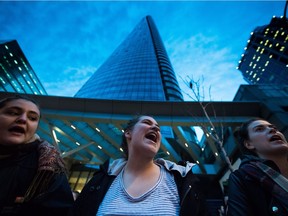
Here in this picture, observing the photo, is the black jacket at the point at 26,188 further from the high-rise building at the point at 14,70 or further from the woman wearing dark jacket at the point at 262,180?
the high-rise building at the point at 14,70

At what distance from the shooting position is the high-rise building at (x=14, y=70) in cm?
3603

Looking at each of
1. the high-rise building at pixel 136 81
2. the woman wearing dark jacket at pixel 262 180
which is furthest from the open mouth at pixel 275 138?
the high-rise building at pixel 136 81

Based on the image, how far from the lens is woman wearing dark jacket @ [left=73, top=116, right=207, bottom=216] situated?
171cm

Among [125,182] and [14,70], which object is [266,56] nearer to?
[14,70]

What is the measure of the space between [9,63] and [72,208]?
4930cm

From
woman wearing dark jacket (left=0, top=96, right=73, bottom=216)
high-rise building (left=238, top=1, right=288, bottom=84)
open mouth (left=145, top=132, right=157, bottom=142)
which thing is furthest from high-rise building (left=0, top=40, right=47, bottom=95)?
high-rise building (left=238, top=1, right=288, bottom=84)

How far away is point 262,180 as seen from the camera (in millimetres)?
1738

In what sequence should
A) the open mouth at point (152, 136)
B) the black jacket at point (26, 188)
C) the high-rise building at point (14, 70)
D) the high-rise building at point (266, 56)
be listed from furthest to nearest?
the high-rise building at point (266, 56)
the high-rise building at point (14, 70)
the open mouth at point (152, 136)
the black jacket at point (26, 188)

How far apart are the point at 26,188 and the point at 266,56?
89390 millimetres

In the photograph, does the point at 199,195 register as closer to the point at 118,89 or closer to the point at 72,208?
the point at 72,208

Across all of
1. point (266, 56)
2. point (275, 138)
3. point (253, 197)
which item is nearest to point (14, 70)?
point (275, 138)

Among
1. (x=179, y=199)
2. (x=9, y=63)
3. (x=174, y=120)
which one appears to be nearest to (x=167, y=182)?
(x=179, y=199)

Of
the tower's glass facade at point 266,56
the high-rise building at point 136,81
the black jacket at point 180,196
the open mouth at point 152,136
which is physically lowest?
the black jacket at point 180,196

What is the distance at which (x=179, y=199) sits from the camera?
182 cm
